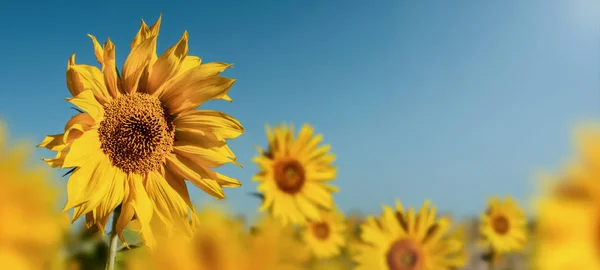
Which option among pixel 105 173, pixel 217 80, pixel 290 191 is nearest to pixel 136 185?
pixel 105 173

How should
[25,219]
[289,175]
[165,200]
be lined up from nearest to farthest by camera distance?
1. [25,219]
2. [165,200]
3. [289,175]

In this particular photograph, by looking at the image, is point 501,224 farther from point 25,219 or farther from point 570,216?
point 25,219

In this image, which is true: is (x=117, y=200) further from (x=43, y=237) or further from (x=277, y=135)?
(x=277, y=135)

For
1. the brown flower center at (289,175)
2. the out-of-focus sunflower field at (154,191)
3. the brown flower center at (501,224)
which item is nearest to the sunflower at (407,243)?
the brown flower center at (289,175)

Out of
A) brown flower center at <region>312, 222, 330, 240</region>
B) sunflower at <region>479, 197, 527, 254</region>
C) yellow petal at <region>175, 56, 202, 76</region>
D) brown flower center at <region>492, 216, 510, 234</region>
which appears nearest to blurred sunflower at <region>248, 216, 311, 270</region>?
yellow petal at <region>175, 56, 202, 76</region>

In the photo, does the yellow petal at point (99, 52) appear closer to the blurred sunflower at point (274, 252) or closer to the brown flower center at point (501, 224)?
the blurred sunflower at point (274, 252)

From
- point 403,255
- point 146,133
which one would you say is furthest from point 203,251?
point 403,255
